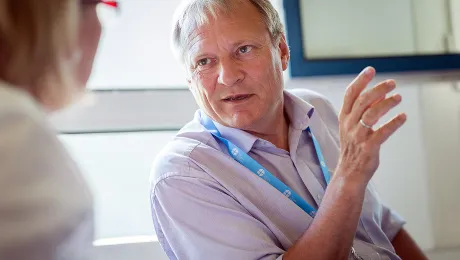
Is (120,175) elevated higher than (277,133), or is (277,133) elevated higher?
(277,133)

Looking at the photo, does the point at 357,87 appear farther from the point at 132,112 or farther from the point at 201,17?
the point at 132,112

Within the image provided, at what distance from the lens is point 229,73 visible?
1347mm

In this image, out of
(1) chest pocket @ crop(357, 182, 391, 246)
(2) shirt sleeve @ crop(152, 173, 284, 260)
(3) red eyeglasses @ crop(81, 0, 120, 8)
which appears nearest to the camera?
(3) red eyeglasses @ crop(81, 0, 120, 8)

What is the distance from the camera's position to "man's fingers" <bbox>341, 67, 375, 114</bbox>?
1088 mm

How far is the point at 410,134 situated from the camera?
2.01m

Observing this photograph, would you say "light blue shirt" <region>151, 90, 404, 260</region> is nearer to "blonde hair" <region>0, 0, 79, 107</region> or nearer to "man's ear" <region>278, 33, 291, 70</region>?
"man's ear" <region>278, 33, 291, 70</region>

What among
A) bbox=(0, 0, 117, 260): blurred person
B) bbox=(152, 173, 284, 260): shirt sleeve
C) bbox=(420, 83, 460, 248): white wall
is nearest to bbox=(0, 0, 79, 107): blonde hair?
bbox=(0, 0, 117, 260): blurred person

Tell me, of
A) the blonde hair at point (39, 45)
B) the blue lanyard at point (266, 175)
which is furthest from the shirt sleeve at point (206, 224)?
the blonde hair at point (39, 45)

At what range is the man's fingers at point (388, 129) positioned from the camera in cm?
107

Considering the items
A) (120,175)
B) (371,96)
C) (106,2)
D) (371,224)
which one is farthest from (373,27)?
(106,2)

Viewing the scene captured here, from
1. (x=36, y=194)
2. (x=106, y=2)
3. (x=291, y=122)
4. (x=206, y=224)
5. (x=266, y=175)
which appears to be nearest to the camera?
(x=36, y=194)

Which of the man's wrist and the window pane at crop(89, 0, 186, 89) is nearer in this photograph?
the man's wrist

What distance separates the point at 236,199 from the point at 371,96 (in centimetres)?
42

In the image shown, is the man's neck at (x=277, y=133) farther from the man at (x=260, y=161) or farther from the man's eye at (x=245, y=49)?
the man's eye at (x=245, y=49)
